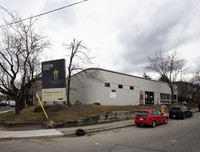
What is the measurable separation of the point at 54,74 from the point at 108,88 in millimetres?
8631

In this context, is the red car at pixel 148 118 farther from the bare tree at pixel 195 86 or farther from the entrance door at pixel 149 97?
the bare tree at pixel 195 86

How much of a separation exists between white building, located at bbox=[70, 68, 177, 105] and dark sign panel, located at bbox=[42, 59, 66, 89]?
4385 millimetres

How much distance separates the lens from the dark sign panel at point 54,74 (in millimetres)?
16422

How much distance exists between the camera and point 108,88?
74.7 feet

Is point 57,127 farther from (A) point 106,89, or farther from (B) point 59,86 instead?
(A) point 106,89

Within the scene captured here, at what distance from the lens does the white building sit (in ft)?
70.8

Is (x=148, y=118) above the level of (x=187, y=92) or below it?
below

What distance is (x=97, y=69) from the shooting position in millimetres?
21750

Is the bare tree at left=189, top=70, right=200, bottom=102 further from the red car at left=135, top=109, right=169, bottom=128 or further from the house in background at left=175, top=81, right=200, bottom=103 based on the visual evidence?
the red car at left=135, top=109, right=169, bottom=128

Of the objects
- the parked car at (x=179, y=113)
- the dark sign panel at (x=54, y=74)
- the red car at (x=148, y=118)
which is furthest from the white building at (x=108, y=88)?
the red car at (x=148, y=118)

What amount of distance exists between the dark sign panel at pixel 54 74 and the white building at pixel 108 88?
438 cm

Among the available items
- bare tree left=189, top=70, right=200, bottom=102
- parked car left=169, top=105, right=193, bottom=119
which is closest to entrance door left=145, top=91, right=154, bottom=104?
parked car left=169, top=105, right=193, bottom=119

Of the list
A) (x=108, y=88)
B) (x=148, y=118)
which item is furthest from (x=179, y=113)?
(x=108, y=88)

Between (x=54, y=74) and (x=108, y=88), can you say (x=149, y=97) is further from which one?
(x=54, y=74)
